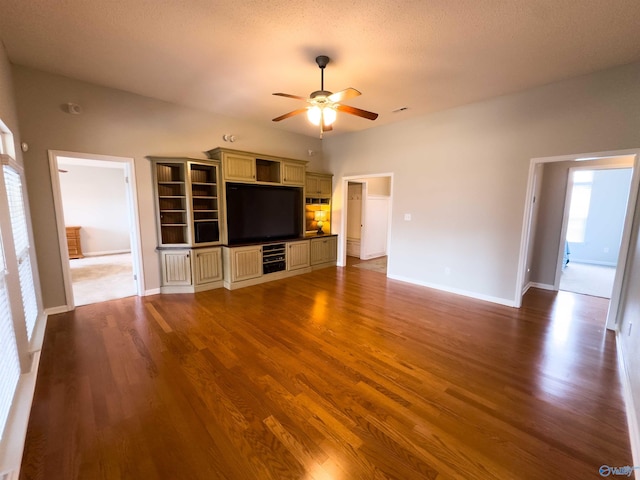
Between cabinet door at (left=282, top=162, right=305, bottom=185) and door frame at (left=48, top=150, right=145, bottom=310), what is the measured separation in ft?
7.94

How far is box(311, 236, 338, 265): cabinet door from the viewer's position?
5844 millimetres

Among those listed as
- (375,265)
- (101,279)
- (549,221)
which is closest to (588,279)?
(549,221)

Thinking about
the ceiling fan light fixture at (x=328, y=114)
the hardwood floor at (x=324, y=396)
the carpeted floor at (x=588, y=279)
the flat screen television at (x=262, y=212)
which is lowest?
the hardwood floor at (x=324, y=396)

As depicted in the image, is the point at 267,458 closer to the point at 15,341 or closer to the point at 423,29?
the point at 15,341

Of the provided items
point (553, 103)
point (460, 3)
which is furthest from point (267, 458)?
point (553, 103)

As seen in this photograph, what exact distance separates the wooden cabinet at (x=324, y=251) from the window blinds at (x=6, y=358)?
173 inches

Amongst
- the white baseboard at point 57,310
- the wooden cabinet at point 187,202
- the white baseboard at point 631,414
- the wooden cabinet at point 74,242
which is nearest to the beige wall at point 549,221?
the white baseboard at point 631,414

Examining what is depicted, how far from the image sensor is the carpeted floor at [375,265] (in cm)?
604

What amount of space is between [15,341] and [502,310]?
5.10 meters

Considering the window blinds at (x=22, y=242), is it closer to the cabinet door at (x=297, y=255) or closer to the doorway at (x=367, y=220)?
the cabinet door at (x=297, y=255)

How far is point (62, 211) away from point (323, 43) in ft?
12.4

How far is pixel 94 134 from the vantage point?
11.9 feet

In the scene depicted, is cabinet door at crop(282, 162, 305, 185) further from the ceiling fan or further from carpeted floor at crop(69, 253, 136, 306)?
carpeted floor at crop(69, 253, 136, 306)

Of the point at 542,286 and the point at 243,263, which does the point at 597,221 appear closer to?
the point at 542,286
